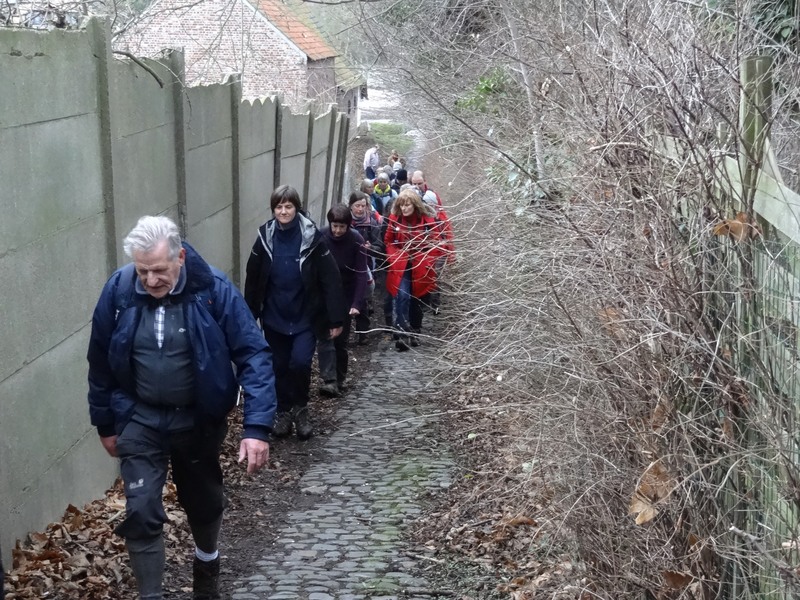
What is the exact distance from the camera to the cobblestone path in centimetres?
565

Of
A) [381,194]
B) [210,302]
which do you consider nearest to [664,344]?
[210,302]

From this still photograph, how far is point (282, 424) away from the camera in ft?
29.0

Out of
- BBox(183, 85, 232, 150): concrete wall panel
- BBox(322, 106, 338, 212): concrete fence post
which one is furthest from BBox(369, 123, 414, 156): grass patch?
BBox(183, 85, 232, 150): concrete wall panel

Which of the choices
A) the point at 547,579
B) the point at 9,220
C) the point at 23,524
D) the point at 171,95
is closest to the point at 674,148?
the point at 547,579

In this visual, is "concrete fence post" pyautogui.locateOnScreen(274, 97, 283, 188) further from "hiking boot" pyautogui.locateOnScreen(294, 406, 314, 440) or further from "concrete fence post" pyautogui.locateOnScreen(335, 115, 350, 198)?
"concrete fence post" pyautogui.locateOnScreen(335, 115, 350, 198)

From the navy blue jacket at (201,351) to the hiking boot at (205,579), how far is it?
2.82 ft

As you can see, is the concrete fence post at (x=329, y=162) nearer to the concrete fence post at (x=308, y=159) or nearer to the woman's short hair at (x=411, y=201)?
the concrete fence post at (x=308, y=159)

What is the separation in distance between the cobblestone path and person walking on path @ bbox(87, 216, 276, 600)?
82cm

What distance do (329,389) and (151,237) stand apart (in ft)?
19.3

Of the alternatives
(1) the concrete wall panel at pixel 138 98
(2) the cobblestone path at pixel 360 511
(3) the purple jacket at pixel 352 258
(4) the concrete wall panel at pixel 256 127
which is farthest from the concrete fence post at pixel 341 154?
(1) the concrete wall panel at pixel 138 98

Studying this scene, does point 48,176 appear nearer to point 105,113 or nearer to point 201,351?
point 105,113

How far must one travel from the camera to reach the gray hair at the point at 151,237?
456 centimetres

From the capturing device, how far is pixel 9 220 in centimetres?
506

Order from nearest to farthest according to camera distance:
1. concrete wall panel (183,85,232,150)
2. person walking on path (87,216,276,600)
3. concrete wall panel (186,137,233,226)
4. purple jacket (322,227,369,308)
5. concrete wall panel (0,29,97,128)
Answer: person walking on path (87,216,276,600) → concrete wall panel (0,29,97,128) → concrete wall panel (183,85,232,150) → concrete wall panel (186,137,233,226) → purple jacket (322,227,369,308)
